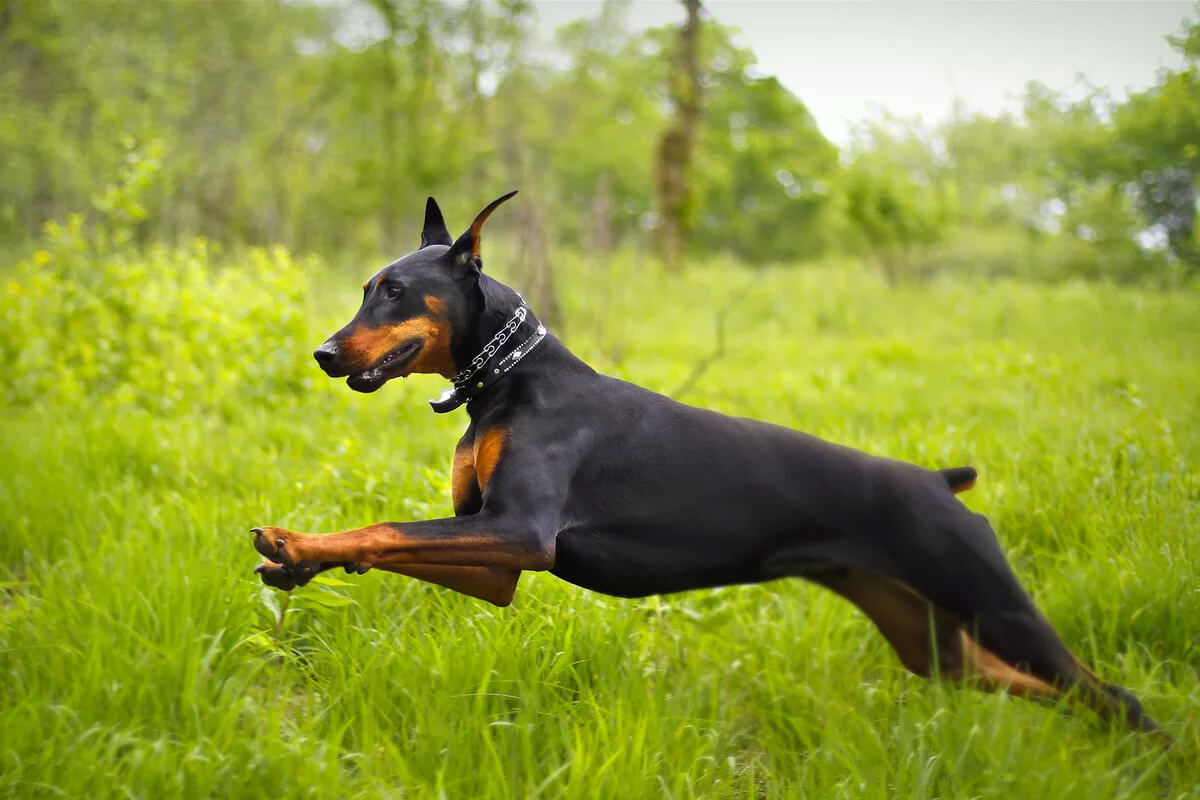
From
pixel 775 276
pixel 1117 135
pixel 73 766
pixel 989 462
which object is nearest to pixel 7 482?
pixel 73 766

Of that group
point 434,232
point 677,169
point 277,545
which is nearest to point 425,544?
point 277,545

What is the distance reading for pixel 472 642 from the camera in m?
2.92

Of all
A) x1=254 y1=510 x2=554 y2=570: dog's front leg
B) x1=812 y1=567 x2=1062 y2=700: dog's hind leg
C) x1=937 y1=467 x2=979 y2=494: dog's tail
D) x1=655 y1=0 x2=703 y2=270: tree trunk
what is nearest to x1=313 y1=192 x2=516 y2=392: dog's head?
x1=254 y1=510 x2=554 y2=570: dog's front leg

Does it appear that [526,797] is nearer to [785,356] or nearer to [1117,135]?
[785,356]

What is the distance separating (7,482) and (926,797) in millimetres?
4251

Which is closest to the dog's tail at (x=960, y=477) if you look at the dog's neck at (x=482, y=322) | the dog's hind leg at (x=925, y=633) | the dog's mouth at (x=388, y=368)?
the dog's hind leg at (x=925, y=633)

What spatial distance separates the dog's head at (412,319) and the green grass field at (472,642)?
2.55 ft

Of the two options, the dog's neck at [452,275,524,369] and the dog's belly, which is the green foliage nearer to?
the dog's neck at [452,275,524,369]

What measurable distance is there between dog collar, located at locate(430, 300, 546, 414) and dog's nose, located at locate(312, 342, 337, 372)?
1.08 ft

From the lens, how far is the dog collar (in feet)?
8.90

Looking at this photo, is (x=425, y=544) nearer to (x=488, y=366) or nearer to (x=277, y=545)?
(x=277, y=545)

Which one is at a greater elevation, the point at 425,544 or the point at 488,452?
the point at 488,452

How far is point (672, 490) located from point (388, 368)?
920 mm

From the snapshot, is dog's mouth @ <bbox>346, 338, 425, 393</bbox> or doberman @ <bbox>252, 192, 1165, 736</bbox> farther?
doberman @ <bbox>252, 192, 1165, 736</bbox>
